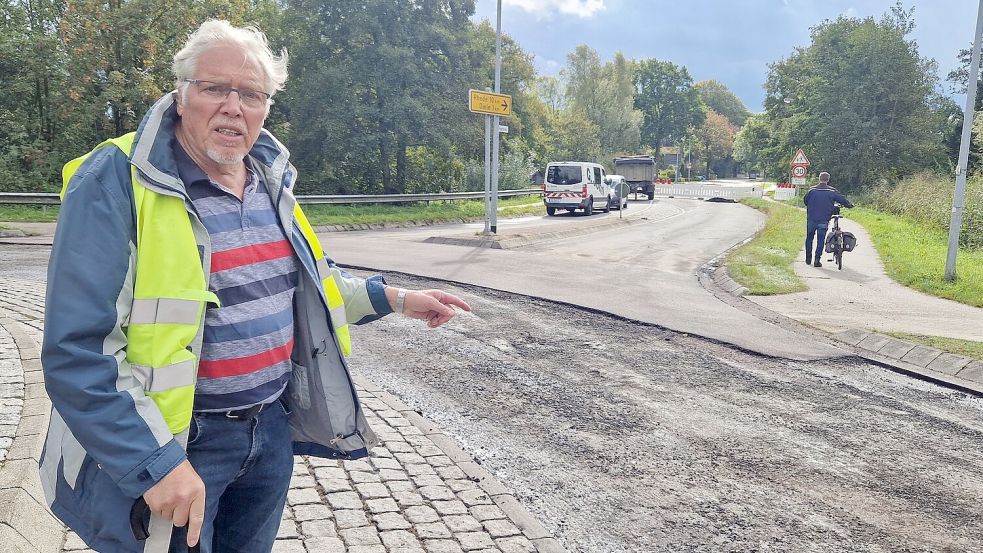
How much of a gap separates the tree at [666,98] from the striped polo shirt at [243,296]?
366 ft

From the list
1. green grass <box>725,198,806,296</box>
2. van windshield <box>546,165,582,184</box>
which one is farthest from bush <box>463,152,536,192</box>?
green grass <box>725,198,806,296</box>

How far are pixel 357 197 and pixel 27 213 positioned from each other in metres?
10.6

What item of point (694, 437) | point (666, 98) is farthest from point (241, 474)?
point (666, 98)

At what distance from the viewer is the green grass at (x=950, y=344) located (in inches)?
297

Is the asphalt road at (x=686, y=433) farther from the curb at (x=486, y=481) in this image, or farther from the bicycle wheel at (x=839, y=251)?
the bicycle wheel at (x=839, y=251)

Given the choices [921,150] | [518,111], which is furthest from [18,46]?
[921,150]

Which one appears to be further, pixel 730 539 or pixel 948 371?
pixel 948 371

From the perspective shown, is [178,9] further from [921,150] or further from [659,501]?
[921,150]

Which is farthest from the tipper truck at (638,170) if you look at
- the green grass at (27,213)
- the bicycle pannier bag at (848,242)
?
the green grass at (27,213)

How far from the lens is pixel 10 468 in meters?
3.69

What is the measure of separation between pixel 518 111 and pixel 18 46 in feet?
98.0

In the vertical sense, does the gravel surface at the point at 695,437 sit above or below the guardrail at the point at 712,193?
below

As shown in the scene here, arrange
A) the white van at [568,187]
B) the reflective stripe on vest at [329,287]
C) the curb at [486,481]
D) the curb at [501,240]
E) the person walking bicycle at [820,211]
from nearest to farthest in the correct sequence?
the reflective stripe on vest at [329,287], the curb at [486,481], the person walking bicycle at [820,211], the curb at [501,240], the white van at [568,187]

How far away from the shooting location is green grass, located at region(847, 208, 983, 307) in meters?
11.7
